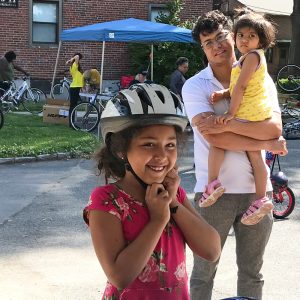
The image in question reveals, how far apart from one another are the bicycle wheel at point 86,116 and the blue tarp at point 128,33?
1.60 metres

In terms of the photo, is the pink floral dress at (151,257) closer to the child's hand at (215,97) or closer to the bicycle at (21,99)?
the child's hand at (215,97)

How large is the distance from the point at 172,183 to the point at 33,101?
19691 mm

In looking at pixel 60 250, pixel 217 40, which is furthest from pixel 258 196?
pixel 60 250

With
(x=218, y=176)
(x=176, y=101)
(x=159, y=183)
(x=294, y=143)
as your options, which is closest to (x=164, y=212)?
(x=159, y=183)

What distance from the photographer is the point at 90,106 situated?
1552 centimetres

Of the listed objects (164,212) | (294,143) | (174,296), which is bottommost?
(294,143)

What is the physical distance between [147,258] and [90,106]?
13.5 m

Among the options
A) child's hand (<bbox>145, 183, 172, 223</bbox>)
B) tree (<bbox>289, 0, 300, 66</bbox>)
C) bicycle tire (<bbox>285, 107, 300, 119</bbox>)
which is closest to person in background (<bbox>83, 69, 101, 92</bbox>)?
bicycle tire (<bbox>285, 107, 300, 119</bbox>)

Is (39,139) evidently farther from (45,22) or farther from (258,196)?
(45,22)

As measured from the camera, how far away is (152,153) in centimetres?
225

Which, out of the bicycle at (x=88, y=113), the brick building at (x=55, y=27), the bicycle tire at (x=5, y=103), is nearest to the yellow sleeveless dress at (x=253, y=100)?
the bicycle at (x=88, y=113)

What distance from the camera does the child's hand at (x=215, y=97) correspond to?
347 cm

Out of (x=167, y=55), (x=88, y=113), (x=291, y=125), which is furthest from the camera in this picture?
(x=167, y=55)

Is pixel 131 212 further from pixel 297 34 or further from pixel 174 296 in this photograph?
pixel 297 34
